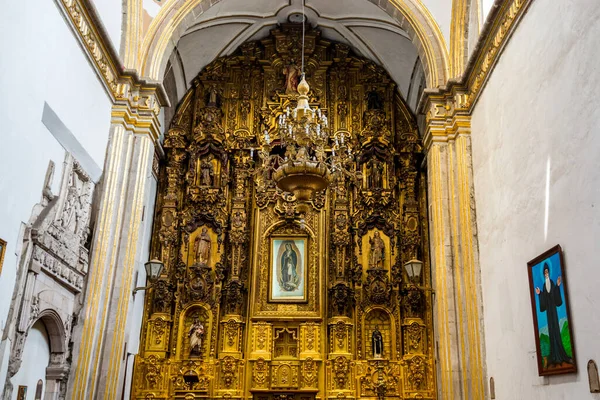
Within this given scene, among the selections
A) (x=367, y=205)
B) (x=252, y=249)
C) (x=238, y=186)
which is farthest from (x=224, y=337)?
(x=367, y=205)

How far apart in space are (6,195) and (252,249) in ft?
24.5

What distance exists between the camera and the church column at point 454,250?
932 cm

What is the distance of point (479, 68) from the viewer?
32.4 ft

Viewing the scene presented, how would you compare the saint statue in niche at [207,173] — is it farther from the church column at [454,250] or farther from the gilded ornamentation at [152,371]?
the church column at [454,250]

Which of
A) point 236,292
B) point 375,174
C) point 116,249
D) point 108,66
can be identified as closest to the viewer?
point 116,249

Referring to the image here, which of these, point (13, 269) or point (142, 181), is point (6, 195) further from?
point (142, 181)

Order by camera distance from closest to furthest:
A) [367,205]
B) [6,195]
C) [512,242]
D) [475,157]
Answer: [6,195] → [512,242] → [475,157] → [367,205]

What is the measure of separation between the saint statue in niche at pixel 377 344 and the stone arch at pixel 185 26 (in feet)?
18.1

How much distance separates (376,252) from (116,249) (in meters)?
6.08

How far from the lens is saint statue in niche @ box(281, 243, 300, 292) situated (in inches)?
521

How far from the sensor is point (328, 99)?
1478 centimetres

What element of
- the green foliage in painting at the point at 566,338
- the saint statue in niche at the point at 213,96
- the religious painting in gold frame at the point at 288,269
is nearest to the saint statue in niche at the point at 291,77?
the saint statue in niche at the point at 213,96

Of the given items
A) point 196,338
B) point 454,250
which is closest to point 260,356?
point 196,338

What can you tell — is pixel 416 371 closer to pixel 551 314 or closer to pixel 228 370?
pixel 228 370
